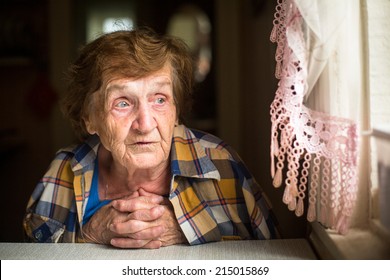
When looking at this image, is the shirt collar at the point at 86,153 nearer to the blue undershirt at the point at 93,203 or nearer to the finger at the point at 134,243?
the blue undershirt at the point at 93,203

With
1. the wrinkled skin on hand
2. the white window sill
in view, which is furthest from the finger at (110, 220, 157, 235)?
the white window sill

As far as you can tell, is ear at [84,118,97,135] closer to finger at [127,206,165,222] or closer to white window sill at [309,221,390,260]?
finger at [127,206,165,222]

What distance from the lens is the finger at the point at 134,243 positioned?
128cm

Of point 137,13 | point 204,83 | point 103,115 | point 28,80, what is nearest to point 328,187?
point 103,115

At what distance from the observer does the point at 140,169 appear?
1397 mm

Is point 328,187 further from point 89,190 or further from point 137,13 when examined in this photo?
point 137,13

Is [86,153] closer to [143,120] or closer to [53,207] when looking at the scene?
[53,207]

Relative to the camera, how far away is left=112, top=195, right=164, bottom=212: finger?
1.32 metres

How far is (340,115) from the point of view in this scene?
1.04m

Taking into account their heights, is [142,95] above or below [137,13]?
below

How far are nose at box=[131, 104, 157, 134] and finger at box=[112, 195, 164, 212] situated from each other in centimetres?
19

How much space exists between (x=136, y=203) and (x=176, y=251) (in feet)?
0.54

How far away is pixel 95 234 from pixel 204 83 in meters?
4.09

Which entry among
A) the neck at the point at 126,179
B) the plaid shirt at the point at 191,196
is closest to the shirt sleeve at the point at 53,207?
the plaid shirt at the point at 191,196
